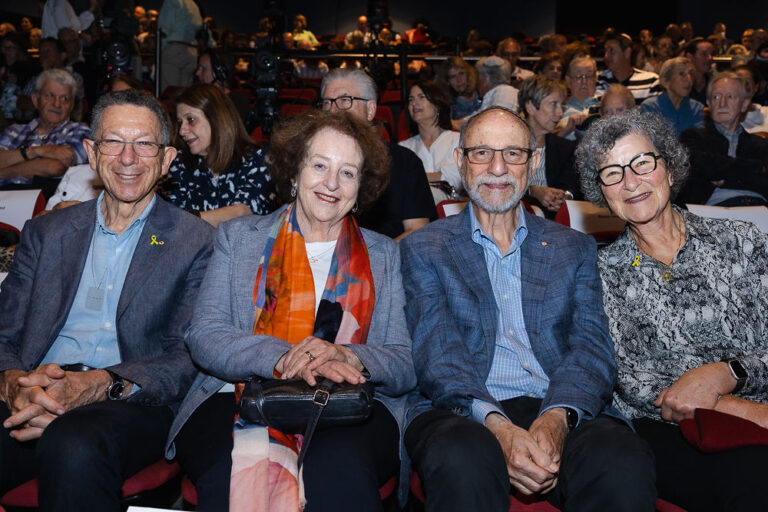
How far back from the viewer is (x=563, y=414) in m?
1.79

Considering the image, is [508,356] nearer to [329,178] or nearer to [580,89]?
[329,178]

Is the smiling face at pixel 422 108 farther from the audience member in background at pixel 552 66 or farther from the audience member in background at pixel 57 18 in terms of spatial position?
the audience member in background at pixel 57 18

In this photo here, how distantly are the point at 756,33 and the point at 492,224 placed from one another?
884cm

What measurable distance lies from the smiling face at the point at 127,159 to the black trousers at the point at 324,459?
715mm

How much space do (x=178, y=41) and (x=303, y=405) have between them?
6.88 metres

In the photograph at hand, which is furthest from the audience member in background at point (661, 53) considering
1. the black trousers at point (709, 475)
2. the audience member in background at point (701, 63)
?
the black trousers at point (709, 475)

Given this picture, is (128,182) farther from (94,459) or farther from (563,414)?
(563,414)

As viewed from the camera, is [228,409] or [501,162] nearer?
[228,409]

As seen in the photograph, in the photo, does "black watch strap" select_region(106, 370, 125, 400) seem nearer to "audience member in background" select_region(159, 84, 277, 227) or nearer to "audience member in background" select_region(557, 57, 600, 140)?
"audience member in background" select_region(159, 84, 277, 227)

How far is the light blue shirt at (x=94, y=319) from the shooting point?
202 cm

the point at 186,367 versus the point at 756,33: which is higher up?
the point at 756,33

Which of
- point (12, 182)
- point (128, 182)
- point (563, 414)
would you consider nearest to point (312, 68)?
point (12, 182)

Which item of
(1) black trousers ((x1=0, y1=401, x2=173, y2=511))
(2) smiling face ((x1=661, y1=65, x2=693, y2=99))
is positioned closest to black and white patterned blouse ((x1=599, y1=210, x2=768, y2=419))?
(1) black trousers ((x1=0, y1=401, x2=173, y2=511))

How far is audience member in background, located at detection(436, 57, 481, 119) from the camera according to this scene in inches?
239
